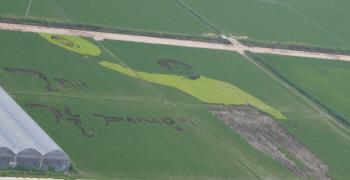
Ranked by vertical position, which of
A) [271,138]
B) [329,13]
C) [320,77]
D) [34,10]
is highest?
[329,13]

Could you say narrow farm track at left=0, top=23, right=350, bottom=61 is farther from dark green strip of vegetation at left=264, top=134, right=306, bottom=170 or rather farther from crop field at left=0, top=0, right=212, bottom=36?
dark green strip of vegetation at left=264, top=134, right=306, bottom=170

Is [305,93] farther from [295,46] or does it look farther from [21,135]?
[21,135]

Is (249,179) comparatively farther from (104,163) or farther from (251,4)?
(251,4)

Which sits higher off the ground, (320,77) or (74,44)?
(320,77)

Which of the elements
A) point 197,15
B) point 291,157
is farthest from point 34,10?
point 291,157

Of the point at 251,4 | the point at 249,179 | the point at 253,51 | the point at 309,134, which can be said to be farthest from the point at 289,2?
the point at 249,179

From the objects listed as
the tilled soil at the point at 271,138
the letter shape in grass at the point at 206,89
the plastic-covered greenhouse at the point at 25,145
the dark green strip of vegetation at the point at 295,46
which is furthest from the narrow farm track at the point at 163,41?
the plastic-covered greenhouse at the point at 25,145
